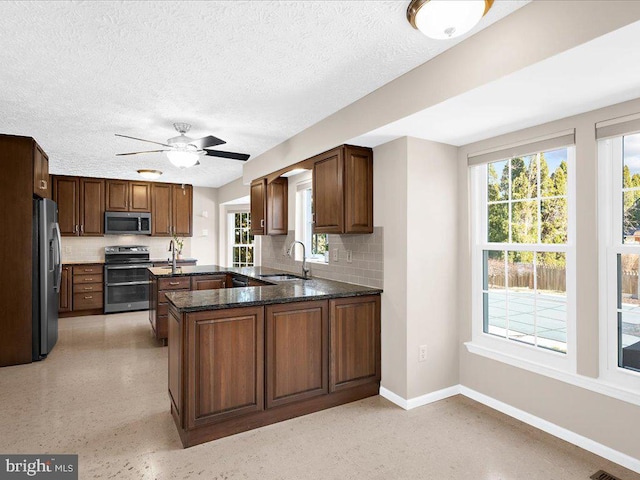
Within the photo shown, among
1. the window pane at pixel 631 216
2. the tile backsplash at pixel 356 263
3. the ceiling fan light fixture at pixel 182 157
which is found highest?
the ceiling fan light fixture at pixel 182 157

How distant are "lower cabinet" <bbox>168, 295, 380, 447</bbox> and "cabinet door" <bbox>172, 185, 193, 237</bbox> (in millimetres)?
5063

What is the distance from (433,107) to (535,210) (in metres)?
1.17

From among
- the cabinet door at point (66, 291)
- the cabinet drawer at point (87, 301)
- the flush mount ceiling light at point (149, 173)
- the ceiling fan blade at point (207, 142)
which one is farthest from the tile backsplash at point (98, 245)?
the ceiling fan blade at point (207, 142)

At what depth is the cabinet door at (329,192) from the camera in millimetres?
3283

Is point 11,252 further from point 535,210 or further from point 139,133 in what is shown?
point 535,210

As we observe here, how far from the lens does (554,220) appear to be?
8.76 ft

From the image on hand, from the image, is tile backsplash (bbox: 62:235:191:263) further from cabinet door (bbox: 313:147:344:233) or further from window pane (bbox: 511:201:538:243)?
window pane (bbox: 511:201:538:243)

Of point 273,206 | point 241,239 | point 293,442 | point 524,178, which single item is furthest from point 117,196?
point 524,178

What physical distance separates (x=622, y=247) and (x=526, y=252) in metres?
0.65

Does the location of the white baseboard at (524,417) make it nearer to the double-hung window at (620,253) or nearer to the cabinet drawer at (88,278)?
the double-hung window at (620,253)

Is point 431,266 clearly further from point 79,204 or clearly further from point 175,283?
point 79,204

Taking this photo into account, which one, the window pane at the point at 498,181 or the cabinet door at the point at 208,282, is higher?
the window pane at the point at 498,181

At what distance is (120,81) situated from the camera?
2680 millimetres

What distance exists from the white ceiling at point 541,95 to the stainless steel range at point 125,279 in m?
5.43
